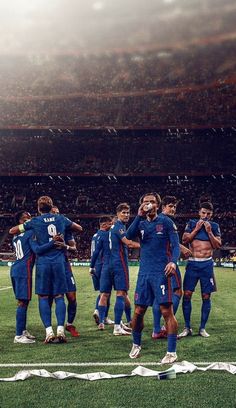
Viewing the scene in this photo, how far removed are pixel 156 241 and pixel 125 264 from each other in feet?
8.43

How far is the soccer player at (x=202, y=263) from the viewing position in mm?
8289

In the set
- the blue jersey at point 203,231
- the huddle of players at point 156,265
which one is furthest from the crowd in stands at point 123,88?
the blue jersey at point 203,231

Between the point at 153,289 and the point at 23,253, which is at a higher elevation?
the point at 23,253

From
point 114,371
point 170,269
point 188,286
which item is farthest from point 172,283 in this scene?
point 114,371

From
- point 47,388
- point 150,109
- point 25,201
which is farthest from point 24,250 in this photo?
point 150,109

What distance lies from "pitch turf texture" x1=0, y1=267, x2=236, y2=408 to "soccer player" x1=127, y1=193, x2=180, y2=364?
1.84 feet

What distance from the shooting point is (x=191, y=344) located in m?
7.53

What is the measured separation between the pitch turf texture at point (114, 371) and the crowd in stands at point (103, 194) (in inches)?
1303

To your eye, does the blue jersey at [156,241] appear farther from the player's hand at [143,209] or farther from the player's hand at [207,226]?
the player's hand at [207,226]

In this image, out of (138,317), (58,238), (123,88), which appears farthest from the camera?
(123,88)

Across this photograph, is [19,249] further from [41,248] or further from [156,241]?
[156,241]

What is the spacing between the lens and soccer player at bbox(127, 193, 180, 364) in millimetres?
6207

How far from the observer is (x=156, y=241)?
640cm

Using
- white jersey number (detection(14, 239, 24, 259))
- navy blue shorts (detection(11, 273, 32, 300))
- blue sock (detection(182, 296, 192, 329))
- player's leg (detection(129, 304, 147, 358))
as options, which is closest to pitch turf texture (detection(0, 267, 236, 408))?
player's leg (detection(129, 304, 147, 358))
